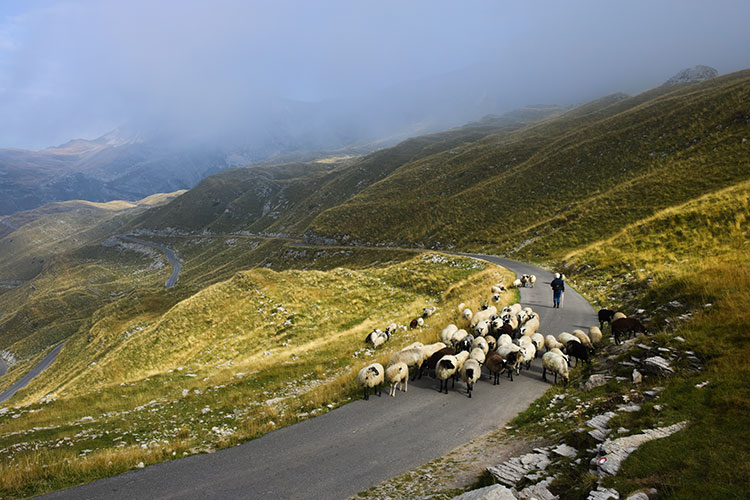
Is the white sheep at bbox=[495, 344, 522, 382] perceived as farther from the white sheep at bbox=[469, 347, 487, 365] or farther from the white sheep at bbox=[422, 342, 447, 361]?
the white sheep at bbox=[422, 342, 447, 361]

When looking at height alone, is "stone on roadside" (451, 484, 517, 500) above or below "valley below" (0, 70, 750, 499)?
above

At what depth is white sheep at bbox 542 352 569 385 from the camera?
42.4ft

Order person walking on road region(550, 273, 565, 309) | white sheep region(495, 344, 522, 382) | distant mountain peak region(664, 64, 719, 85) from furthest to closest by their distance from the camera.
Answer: distant mountain peak region(664, 64, 719, 85)
person walking on road region(550, 273, 565, 309)
white sheep region(495, 344, 522, 382)

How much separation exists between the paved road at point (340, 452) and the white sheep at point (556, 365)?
0.81 metres

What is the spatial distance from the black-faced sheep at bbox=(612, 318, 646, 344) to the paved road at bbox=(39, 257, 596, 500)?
4776 millimetres

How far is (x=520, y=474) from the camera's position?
7.36 m

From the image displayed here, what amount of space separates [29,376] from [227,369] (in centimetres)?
8746

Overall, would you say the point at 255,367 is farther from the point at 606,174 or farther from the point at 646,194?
the point at 606,174

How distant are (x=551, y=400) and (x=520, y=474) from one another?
17.1 feet

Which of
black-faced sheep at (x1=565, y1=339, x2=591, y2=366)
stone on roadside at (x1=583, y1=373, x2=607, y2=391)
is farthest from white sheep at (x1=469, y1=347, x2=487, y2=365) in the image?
stone on roadside at (x1=583, y1=373, x2=607, y2=391)

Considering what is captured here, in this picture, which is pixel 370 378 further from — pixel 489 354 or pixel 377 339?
pixel 377 339

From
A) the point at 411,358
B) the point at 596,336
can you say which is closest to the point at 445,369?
Answer: the point at 411,358

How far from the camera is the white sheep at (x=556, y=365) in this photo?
1294cm

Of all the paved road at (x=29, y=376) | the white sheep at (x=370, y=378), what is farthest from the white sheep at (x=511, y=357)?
the paved road at (x=29, y=376)
